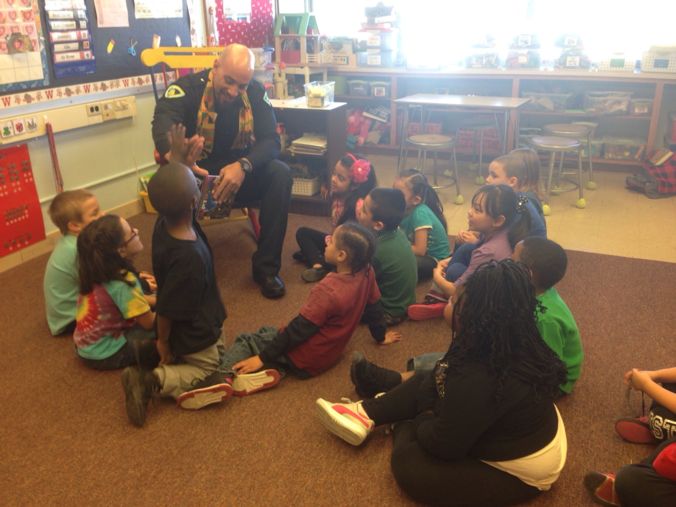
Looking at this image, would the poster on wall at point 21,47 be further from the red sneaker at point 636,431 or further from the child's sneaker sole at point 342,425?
the red sneaker at point 636,431

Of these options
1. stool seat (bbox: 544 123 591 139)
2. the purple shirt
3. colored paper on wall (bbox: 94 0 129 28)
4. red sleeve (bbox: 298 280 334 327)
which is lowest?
red sleeve (bbox: 298 280 334 327)

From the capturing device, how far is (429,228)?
2.62m

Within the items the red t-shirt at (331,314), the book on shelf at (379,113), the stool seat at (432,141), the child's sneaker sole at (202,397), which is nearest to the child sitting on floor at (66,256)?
the child's sneaker sole at (202,397)

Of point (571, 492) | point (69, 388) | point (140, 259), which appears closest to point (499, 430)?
point (571, 492)

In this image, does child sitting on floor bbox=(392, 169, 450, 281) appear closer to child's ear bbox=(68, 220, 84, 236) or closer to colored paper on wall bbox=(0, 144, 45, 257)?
child's ear bbox=(68, 220, 84, 236)

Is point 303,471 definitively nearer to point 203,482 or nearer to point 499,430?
point 203,482

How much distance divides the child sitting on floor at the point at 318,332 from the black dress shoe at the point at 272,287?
566mm

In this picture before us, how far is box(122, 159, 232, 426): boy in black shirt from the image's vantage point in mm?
1659

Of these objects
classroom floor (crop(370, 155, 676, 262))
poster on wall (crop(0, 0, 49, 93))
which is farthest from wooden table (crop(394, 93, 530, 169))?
poster on wall (crop(0, 0, 49, 93))

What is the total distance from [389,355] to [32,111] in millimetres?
2075

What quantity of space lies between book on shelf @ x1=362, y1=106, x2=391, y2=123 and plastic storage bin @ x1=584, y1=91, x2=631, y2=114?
64.0 inches

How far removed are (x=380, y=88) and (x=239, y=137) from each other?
103 inches

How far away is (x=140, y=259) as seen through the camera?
2959 millimetres

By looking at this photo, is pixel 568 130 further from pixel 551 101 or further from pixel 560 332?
pixel 560 332
